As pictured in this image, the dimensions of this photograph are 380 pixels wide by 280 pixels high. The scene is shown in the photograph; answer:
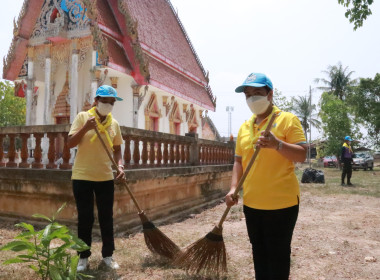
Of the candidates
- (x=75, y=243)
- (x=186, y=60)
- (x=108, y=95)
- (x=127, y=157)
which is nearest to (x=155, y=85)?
(x=186, y=60)

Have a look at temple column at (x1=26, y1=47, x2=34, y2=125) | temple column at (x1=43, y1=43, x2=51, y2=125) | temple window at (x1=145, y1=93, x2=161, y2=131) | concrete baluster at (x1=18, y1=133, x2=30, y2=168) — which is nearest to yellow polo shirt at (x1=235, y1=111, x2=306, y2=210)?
concrete baluster at (x1=18, y1=133, x2=30, y2=168)

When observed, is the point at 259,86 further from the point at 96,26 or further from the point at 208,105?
the point at 208,105

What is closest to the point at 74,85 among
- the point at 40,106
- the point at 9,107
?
the point at 40,106

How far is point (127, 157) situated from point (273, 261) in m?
3.86

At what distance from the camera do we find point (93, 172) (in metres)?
3.53

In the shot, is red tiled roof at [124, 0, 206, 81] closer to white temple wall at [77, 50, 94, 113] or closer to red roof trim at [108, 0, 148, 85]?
red roof trim at [108, 0, 148, 85]

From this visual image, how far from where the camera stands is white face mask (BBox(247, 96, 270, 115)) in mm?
2540

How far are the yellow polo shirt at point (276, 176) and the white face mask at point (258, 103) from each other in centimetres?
14

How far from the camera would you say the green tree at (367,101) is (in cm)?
3010

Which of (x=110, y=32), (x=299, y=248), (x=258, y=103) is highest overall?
(x=110, y=32)

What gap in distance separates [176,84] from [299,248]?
12.4 meters

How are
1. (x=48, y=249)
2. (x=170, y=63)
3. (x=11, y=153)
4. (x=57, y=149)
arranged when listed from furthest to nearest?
(x=170, y=63), (x=11, y=153), (x=57, y=149), (x=48, y=249)

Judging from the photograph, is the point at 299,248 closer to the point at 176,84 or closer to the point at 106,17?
the point at 106,17

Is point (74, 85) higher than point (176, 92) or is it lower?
lower
